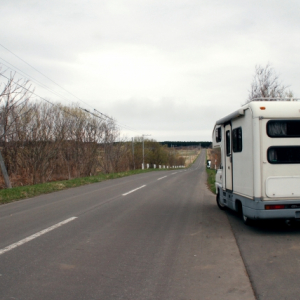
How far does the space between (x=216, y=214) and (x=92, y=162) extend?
26.9 m

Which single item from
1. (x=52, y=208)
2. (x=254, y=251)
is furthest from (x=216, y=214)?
(x=52, y=208)

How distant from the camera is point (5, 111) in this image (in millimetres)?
20328

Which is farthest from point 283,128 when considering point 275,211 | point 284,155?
point 275,211

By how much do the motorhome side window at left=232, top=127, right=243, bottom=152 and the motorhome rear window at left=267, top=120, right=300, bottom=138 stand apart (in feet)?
2.96

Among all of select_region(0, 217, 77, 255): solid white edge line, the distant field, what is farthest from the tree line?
the distant field

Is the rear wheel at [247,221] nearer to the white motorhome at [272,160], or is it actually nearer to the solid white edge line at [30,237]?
the white motorhome at [272,160]

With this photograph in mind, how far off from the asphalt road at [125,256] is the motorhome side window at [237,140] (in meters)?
1.90

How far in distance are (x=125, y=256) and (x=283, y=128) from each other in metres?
4.19

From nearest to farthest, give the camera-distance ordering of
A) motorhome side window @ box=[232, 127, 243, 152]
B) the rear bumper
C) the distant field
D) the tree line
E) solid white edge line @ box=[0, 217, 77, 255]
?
solid white edge line @ box=[0, 217, 77, 255]
the rear bumper
motorhome side window @ box=[232, 127, 243, 152]
the tree line
the distant field

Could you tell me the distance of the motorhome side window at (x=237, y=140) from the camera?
813 cm

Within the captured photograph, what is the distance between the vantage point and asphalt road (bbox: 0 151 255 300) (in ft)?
14.7

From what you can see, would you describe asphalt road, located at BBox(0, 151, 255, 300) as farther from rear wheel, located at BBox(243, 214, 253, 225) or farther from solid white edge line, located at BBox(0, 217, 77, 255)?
rear wheel, located at BBox(243, 214, 253, 225)

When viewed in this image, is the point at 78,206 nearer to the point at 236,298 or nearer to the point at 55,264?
the point at 55,264

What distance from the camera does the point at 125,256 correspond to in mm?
5938
